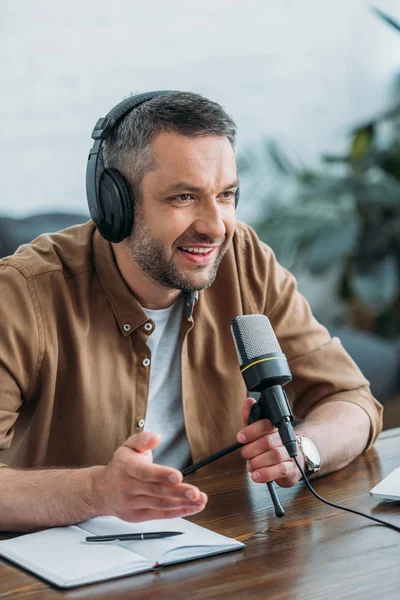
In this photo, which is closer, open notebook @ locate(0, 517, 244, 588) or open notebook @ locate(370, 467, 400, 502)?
open notebook @ locate(0, 517, 244, 588)

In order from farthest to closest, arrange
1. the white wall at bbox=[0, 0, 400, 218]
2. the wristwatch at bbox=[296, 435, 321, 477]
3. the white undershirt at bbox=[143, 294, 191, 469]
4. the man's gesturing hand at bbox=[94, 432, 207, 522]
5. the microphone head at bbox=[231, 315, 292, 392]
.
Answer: the white wall at bbox=[0, 0, 400, 218] < the white undershirt at bbox=[143, 294, 191, 469] < the wristwatch at bbox=[296, 435, 321, 477] < the microphone head at bbox=[231, 315, 292, 392] < the man's gesturing hand at bbox=[94, 432, 207, 522]

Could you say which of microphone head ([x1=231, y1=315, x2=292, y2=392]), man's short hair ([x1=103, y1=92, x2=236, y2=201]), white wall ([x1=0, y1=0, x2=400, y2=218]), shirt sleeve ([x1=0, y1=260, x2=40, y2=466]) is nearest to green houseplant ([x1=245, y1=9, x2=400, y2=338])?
white wall ([x1=0, y1=0, x2=400, y2=218])

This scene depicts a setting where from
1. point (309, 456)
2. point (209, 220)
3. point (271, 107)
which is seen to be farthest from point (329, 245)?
point (309, 456)

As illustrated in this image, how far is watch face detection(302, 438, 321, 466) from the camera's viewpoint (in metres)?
1.34

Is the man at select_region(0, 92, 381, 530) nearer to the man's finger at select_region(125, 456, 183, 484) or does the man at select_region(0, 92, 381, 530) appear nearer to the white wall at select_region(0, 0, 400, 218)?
the man's finger at select_region(125, 456, 183, 484)

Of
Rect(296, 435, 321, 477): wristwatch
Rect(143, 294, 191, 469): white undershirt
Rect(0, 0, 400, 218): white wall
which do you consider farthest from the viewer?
Rect(0, 0, 400, 218): white wall

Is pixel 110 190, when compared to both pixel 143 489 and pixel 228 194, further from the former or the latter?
pixel 143 489

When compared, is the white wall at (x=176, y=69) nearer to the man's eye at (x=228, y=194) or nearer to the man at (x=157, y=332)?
the man at (x=157, y=332)

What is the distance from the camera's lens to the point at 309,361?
1.65 meters

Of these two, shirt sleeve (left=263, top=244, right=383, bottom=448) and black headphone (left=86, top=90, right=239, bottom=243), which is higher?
black headphone (left=86, top=90, right=239, bottom=243)

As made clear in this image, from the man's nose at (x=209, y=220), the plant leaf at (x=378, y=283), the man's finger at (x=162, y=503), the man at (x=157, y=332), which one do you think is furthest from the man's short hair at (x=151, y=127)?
the plant leaf at (x=378, y=283)

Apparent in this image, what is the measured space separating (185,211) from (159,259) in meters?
0.10

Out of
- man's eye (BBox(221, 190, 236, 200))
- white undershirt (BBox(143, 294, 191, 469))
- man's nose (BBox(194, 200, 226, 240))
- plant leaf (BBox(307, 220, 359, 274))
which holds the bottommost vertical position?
plant leaf (BBox(307, 220, 359, 274))

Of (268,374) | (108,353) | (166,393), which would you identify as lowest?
(166,393)
